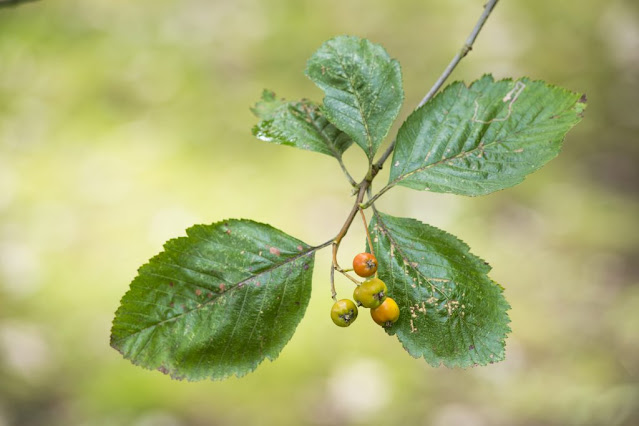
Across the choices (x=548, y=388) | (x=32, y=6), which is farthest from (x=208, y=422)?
(x=32, y=6)

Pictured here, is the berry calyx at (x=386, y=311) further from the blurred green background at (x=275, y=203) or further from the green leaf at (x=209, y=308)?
the blurred green background at (x=275, y=203)

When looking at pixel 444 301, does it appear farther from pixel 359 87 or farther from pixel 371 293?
pixel 359 87

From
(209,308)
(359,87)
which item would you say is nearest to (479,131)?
(359,87)

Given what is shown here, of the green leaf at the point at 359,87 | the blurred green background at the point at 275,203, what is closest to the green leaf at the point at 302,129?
the green leaf at the point at 359,87

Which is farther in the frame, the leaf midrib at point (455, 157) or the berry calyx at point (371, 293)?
the leaf midrib at point (455, 157)

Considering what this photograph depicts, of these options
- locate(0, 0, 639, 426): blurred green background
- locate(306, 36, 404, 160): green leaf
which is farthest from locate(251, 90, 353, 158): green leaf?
locate(0, 0, 639, 426): blurred green background

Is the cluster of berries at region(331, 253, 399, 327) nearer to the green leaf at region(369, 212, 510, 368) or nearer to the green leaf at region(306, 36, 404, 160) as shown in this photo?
the green leaf at region(369, 212, 510, 368)

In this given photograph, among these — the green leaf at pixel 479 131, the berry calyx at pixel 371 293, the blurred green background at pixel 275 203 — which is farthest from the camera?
the blurred green background at pixel 275 203
